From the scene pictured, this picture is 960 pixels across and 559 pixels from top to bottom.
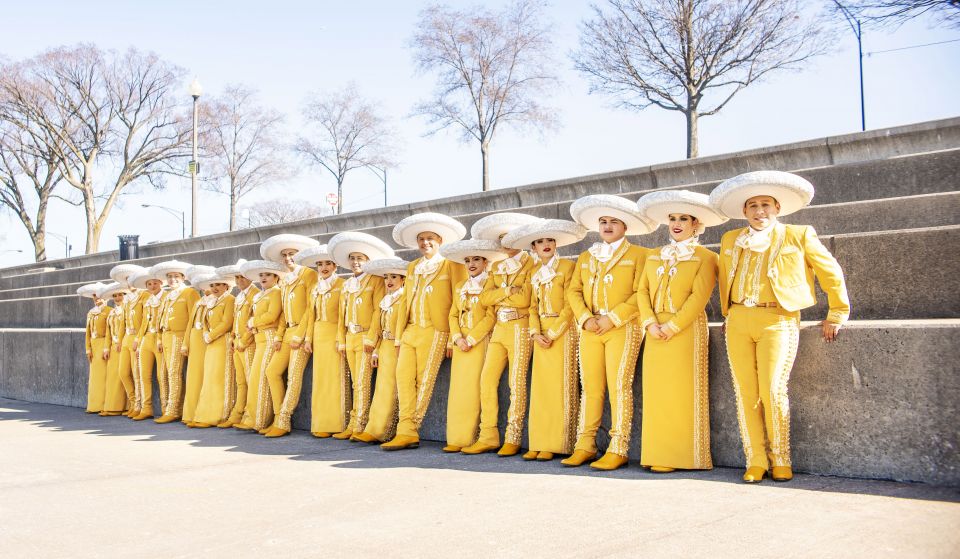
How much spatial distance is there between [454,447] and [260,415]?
2.75 m

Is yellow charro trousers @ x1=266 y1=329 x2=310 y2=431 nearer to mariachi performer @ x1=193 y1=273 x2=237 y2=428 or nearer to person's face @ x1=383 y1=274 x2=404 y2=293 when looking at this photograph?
mariachi performer @ x1=193 y1=273 x2=237 y2=428

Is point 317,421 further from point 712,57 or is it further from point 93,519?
point 712,57

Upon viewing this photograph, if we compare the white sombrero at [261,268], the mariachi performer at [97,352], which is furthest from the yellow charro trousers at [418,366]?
the mariachi performer at [97,352]

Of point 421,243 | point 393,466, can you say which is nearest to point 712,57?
point 421,243

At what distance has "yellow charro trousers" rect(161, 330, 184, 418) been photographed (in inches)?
426

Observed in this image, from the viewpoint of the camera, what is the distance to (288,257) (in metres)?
9.58

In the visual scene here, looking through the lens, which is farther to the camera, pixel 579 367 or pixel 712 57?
pixel 712 57

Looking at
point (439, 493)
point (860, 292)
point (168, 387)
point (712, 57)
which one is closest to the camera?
point (439, 493)

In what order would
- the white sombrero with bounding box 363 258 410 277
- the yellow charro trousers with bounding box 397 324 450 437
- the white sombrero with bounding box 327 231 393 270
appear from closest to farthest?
the yellow charro trousers with bounding box 397 324 450 437
the white sombrero with bounding box 363 258 410 277
the white sombrero with bounding box 327 231 393 270

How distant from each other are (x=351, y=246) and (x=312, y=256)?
56cm

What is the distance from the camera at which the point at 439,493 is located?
18.0ft

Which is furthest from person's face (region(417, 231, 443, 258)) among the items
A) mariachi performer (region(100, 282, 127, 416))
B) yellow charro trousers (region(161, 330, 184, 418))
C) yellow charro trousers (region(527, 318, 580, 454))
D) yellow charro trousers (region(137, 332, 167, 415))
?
mariachi performer (region(100, 282, 127, 416))

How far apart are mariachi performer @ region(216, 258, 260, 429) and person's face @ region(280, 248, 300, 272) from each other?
47 cm

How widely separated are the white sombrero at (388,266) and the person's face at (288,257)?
1434 mm
